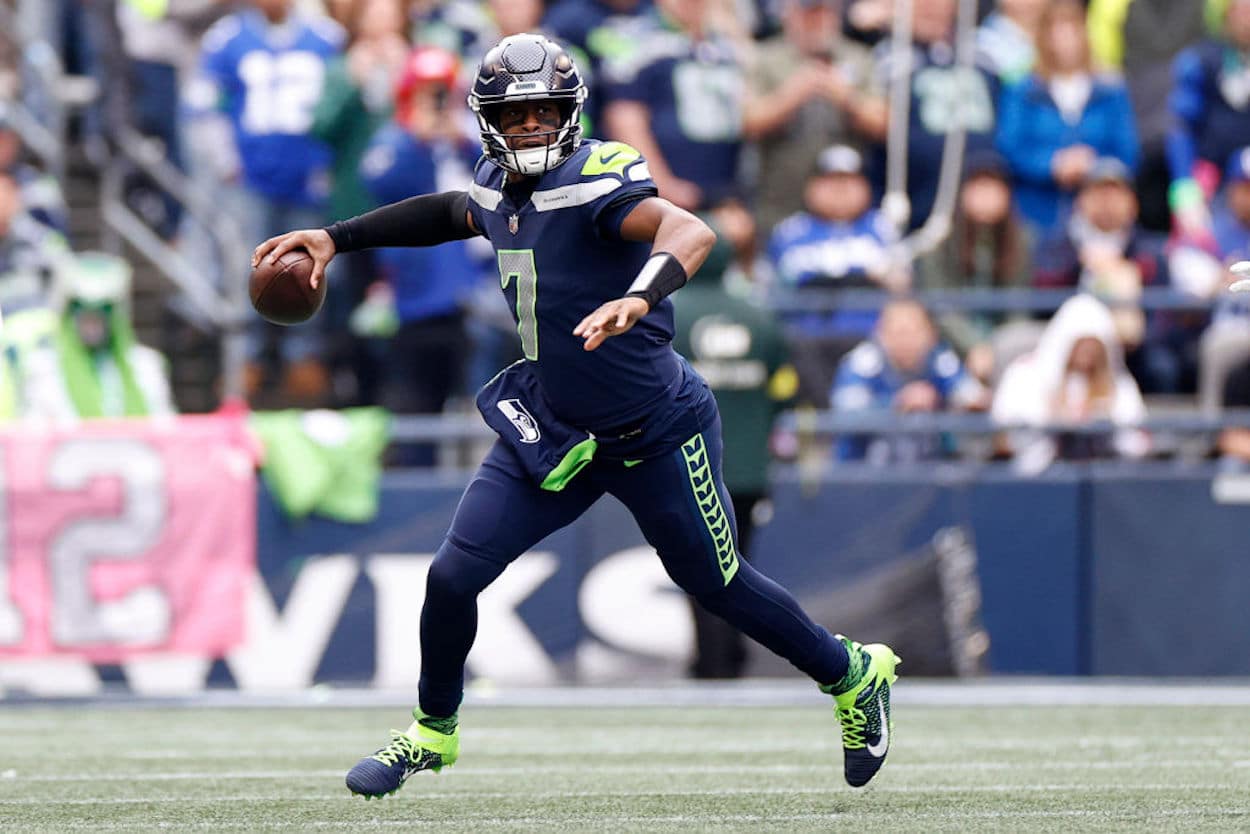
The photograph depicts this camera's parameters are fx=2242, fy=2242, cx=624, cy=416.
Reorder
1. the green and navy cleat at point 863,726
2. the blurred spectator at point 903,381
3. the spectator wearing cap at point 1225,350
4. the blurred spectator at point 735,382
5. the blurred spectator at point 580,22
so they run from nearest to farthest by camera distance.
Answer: the green and navy cleat at point 863,726
the blurred spectator at point 735,382
the blurred spectator at point 903,381
the spectator wearing cap at point 1225,350
the blurred spectator at point 580,22

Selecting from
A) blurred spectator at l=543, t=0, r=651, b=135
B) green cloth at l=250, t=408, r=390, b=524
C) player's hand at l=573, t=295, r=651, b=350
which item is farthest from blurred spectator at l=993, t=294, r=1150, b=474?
player's hand at l=573, t=295, r=651, b=350

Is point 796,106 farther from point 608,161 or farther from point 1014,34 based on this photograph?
point 608,161

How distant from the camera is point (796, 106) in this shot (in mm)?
11461

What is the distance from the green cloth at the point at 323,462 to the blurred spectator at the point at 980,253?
2.93 meters

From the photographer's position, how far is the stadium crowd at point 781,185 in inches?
422

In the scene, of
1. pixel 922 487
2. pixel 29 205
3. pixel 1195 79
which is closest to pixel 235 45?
pixel 29 205

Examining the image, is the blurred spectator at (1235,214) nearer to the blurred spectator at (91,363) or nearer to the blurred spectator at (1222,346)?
the blurred spectator at (1222,346)

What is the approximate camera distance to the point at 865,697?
611 centimetres

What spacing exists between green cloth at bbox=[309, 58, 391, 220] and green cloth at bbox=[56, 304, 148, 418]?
1.27 meters

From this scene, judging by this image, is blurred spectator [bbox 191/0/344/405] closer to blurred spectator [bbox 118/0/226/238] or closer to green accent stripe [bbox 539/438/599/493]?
blurred spectator [bbox 118/0/226/238]

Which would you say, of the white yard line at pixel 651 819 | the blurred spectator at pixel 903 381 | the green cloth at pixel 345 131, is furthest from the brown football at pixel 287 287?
the blurred spectator at pixel 903 381

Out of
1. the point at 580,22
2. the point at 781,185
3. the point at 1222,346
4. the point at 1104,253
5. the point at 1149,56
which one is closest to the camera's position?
the point at 1222,346

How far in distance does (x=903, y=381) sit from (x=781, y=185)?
1.43m

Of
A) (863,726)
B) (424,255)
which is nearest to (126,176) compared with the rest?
(424,255)
